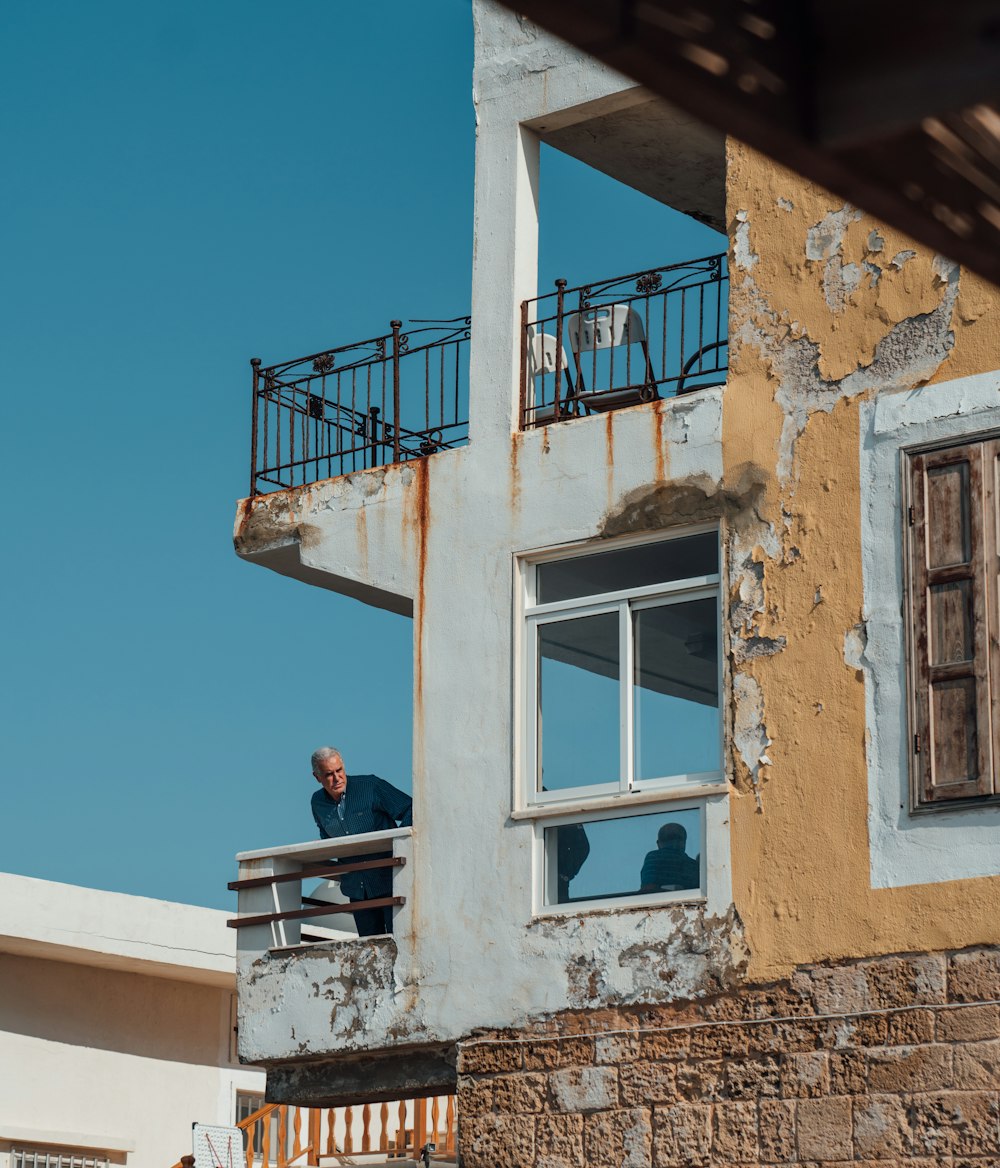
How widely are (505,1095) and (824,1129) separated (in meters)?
2.02

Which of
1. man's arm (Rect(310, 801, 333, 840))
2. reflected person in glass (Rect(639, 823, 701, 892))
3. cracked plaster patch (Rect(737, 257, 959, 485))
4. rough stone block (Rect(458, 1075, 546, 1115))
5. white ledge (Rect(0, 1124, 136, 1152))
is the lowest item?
white ledge (Rect(0, 1124, 136, 1152))

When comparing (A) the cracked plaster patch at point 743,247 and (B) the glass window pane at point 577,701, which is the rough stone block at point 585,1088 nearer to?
(B) the glass window pane at point 577,701

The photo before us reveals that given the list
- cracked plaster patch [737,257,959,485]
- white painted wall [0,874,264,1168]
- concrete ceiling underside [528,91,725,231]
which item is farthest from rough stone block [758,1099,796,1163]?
white painted wall [0,874,264,1168]

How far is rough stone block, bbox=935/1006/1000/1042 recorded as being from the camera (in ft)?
31.6

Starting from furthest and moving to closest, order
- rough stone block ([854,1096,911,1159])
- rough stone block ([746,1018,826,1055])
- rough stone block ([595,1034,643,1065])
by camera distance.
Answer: rough stone block ([595,1034,643,1065]) < rough stone block ([746,1018,826,1055]) < rough stone block ([854,1096,911,1159])

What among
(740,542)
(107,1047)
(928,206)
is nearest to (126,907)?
(107,1047)

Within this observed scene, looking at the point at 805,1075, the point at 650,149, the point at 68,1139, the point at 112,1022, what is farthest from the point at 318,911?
the point at 112,1022

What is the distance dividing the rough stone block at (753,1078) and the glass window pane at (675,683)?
5.37 feet

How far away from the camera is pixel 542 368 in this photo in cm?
1267

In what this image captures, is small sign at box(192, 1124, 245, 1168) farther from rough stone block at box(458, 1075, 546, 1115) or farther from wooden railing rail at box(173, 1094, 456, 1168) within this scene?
rough stone block at box(458, 1075, 546, 1115)

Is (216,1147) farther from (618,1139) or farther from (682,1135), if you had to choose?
(682,1135)

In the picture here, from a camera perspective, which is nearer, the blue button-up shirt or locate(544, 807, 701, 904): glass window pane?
locate(544, 807, 701, 904): glass window pane

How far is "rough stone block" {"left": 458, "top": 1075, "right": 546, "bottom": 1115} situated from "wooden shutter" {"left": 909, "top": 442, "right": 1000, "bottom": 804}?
2.81 m

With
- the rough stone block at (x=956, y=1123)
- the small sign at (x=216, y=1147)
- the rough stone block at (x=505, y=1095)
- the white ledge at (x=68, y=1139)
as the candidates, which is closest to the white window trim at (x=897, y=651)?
the rough stone block at (x=956, y=1123)
